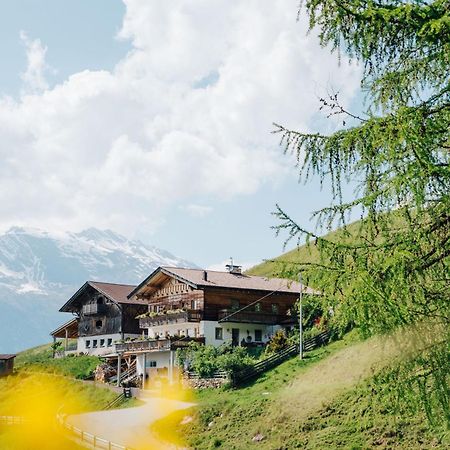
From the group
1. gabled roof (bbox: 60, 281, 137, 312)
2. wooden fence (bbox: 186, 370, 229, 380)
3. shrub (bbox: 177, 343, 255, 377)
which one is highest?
gabled roof (bbox: 60, 281, 137, 312)

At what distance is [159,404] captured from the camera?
42625mm

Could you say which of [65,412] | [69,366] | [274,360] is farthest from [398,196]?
[69,366]

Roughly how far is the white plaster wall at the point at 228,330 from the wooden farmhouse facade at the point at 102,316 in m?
17.7

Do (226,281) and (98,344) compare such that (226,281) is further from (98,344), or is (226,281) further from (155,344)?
(98,344)

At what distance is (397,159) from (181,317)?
156 feet

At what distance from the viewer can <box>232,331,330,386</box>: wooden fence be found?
41.8 meters

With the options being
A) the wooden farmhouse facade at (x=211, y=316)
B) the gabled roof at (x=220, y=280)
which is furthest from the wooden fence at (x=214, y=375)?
the gabled roof at (x=220, y=280)

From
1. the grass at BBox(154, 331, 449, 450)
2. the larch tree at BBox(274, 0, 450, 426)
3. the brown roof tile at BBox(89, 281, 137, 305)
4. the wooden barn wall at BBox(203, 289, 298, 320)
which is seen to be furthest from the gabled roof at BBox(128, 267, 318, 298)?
the larch tree at BBox(274, 0, 450, 426)

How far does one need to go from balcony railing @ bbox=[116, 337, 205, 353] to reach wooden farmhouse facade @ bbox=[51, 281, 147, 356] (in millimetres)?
13265

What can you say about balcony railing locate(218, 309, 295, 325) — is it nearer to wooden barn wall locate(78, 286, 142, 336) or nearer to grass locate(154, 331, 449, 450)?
grass locate(154, 331, 449, 450)

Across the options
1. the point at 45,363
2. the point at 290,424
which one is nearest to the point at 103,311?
the point at 45,363

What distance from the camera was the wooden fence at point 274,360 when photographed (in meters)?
41.8

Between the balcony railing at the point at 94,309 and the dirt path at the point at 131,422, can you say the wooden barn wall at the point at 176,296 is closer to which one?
the balcony railing at the point at 94,309

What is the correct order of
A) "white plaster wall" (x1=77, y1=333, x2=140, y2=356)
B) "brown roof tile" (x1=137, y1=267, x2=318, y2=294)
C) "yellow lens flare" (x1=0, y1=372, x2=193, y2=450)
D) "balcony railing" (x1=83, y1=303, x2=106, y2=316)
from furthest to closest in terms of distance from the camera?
"balcony railing" (x1=83, y1=303, x2=106, y2=316) → "white plaster wall" (x1=77, y1=333, x2=140, y2=356) → "brown roof tile" (x1=137, y1=267, x2=318, y2=294) → "yellow lens flare" (x1=0, y1=372, x2=193, y2=450)
